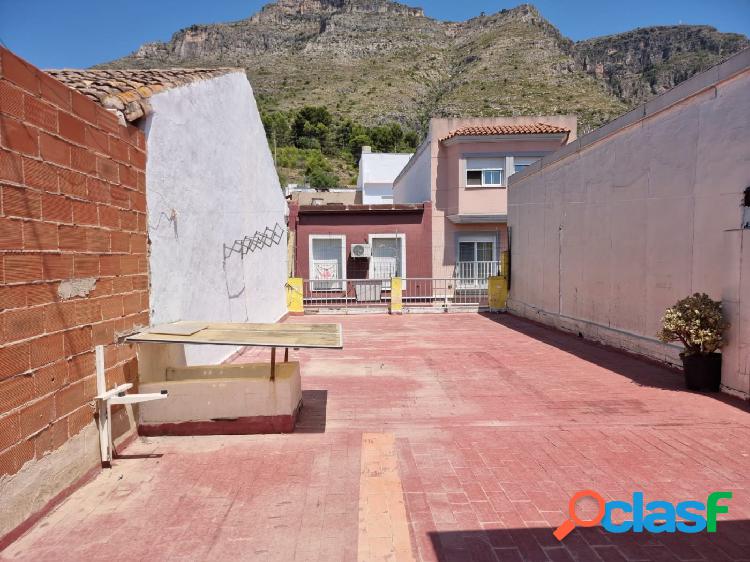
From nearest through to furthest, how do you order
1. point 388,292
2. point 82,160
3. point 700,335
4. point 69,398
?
point 69,398 → point 82,160 → point 700,335 → point 388,292

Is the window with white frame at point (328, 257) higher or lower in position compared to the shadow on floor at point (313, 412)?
higher

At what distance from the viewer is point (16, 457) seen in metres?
3.36

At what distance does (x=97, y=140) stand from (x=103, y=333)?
1745 millimetres

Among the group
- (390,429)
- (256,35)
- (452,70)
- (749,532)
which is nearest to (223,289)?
(390,429)

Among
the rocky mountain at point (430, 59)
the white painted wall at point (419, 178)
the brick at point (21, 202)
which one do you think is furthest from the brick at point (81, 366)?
the rocky mountain at point (430, 59)

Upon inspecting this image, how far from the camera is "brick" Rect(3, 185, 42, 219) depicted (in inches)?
132

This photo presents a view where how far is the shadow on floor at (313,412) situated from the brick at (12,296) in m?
2.97

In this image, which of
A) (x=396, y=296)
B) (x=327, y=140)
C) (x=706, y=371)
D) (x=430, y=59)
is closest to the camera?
(x=706, y=371)

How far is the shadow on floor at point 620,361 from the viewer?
7.23m

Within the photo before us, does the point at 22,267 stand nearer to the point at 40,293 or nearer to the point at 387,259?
the point at 40,293

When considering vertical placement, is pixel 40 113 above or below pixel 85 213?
above

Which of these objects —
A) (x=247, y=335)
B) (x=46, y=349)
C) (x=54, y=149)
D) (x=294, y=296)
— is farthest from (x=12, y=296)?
(x=294, y=296)

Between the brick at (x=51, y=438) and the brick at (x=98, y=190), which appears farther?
the brick at (x=98, y=190)

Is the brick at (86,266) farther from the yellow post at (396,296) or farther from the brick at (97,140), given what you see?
the yellow post at (396,296)
